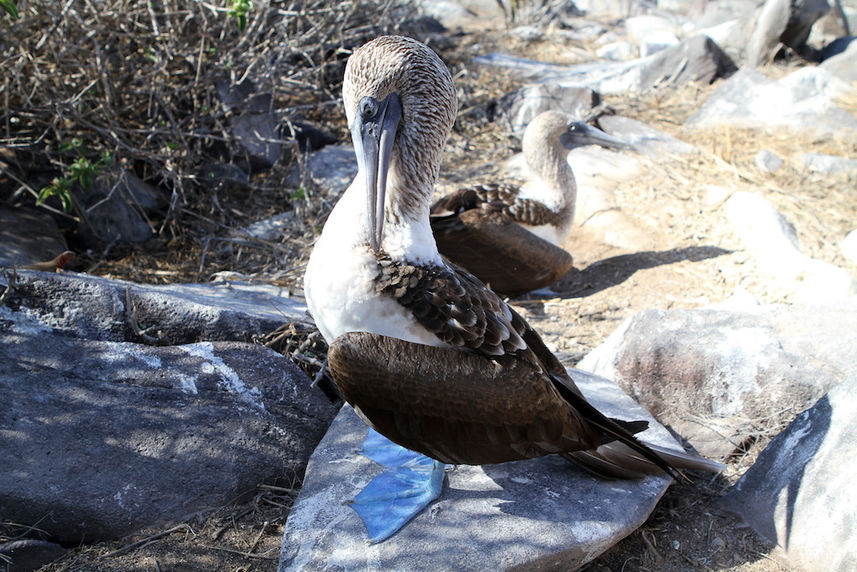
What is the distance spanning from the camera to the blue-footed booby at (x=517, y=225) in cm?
469

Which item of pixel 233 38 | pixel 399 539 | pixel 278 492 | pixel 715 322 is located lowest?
pixel 278 492

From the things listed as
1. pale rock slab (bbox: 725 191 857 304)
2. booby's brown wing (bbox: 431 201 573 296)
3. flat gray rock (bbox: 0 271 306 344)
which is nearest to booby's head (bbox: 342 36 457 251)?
flat gray rock (bbox: 0 271 306 344)

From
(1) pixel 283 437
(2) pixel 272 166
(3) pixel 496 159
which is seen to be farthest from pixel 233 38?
(1) pixel 283 437

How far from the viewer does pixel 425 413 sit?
2.18m

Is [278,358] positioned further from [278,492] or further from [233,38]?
[233,38]

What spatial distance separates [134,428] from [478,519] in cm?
139

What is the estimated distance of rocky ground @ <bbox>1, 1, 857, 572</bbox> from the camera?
256cm

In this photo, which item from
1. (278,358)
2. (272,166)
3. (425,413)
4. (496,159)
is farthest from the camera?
(496,159)

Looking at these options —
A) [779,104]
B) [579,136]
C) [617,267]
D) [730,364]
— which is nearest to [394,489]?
[730,364]

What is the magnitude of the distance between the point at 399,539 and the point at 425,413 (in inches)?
18.9

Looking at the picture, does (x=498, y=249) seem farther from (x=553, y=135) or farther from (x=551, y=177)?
(x=553, y=135)

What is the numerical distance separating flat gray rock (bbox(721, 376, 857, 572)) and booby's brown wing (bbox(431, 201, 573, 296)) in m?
2.19

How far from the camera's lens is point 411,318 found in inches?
88.8

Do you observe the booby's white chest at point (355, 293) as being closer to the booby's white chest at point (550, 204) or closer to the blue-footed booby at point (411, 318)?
the blue-footed booby at point (411, 318)
